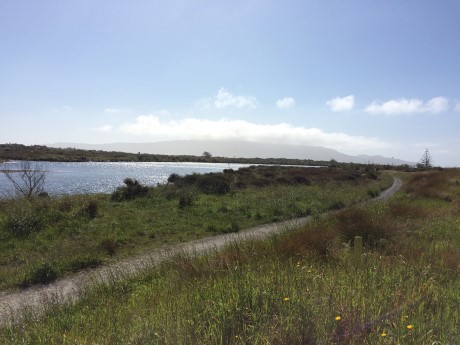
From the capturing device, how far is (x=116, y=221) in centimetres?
1525

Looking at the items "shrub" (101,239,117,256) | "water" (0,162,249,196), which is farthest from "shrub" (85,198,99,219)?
"water" (0,162,249,196)

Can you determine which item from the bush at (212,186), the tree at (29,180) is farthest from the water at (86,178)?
the bush at (212,186)

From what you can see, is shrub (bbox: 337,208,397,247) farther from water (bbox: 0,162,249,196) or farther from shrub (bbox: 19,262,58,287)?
water (bbox: 0,162,249,196)

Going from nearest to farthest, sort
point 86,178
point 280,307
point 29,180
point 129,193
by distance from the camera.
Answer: point 280,307, point 29,180, point 129,193, point 86,178

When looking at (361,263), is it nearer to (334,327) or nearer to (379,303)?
(379,303)

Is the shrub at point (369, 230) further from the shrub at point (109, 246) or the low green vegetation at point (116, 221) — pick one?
the shrub at point (109, 246)

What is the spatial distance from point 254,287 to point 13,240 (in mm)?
11300

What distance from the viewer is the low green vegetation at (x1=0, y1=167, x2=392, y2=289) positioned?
10109 mm

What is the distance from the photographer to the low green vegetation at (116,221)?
33.2ft

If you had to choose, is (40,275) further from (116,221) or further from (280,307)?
(280,307)

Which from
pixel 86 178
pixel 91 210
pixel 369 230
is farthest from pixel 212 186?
pixel 86 178

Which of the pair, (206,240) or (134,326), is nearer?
(134,326)

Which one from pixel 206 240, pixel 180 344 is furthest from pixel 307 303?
pixel 206 240

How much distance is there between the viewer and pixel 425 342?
10.9 feet
